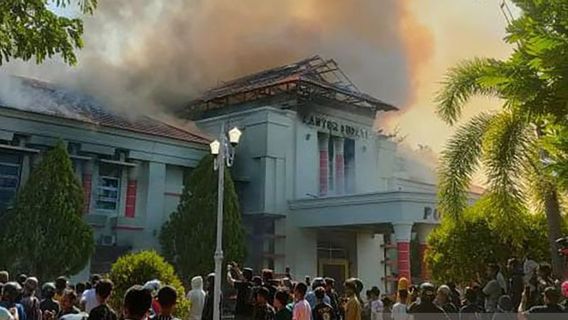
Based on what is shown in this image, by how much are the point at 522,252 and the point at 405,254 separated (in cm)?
678

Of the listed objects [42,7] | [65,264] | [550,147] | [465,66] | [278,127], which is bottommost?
[65,264]

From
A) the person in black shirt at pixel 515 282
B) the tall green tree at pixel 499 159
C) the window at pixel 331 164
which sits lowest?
the person in black shirt at pixel 515 282

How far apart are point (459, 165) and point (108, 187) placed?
1327 cm

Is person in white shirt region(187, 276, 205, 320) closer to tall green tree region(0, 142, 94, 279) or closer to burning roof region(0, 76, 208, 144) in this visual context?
tall green tree region(0, 142, 94, 279)

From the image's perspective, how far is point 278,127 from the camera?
24.7 meters

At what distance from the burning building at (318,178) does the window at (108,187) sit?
186 inches

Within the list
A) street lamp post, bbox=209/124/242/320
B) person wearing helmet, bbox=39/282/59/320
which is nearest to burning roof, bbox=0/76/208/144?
street lamp post, bbox=209/124/242/320

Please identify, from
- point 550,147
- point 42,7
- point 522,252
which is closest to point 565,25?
point 550,147

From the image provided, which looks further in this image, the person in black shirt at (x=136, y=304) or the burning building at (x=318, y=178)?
the burning building at (x=318, y=178)

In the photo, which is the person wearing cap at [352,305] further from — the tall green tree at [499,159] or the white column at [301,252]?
the white column at [301,252]

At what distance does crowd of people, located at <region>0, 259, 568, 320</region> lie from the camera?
6582mm

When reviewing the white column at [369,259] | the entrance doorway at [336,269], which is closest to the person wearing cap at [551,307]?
the entrance doorway at [336,269]

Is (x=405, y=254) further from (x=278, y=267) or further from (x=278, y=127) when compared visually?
(x=278, y=127)

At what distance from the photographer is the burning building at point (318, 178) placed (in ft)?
75.5
